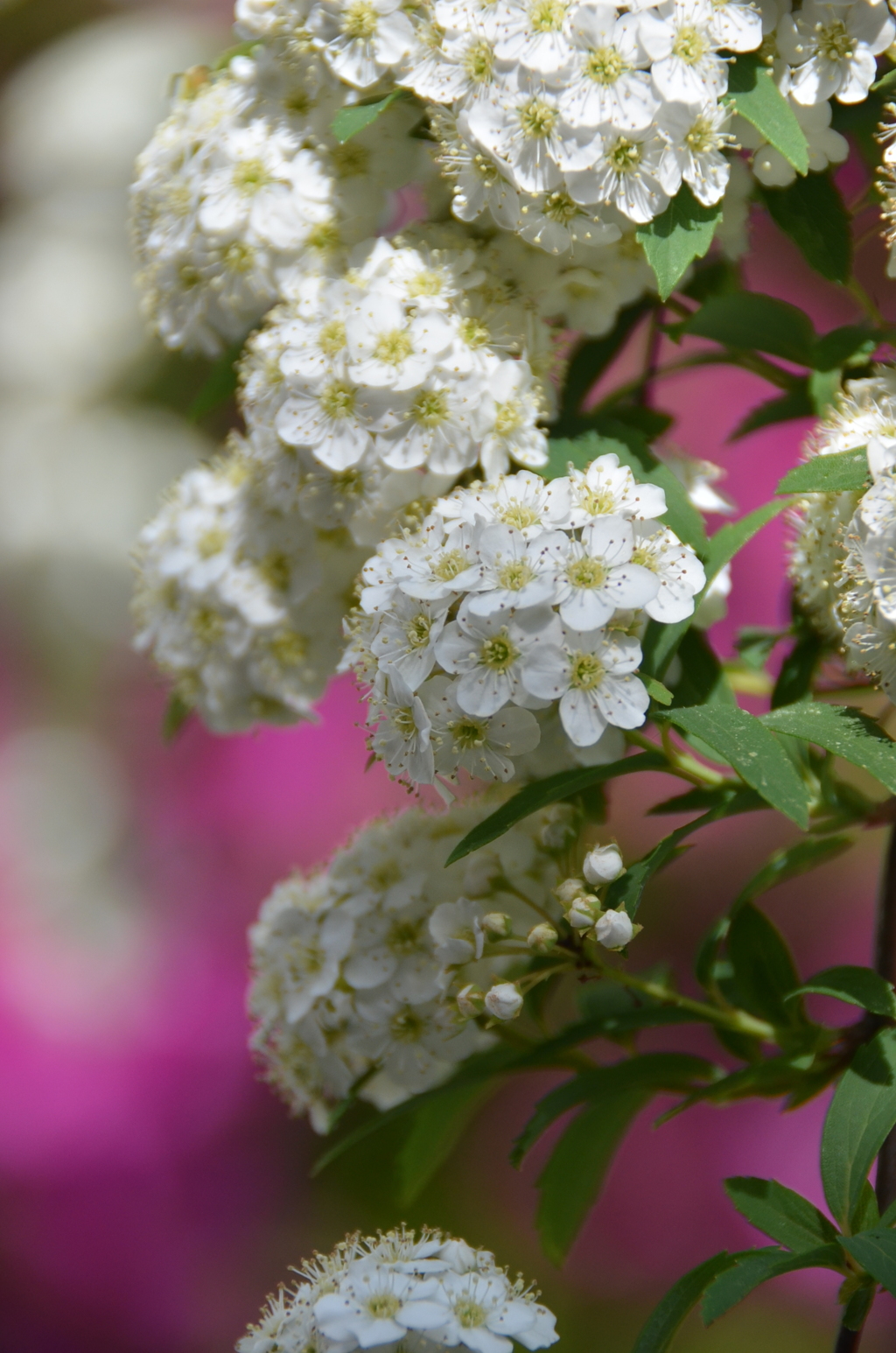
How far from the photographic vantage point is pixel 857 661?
79cm

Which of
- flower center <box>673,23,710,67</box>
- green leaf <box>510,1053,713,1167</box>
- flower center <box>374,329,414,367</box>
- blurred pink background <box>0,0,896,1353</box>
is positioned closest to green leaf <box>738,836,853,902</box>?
green leaf <box>510,1053,713,1167</box>

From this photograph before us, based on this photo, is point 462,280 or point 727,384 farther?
point 727,384

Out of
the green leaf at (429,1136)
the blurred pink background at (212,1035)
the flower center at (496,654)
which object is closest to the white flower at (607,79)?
the flower center at (496,654)

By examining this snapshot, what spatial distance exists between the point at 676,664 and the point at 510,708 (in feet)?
0.69

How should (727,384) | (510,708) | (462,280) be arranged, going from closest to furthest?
(510,708), (462,280), (727,384)

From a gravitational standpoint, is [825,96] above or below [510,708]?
above

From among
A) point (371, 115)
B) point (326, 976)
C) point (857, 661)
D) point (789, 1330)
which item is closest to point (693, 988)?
point (789, 1330)

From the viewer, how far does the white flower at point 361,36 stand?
0.86 m

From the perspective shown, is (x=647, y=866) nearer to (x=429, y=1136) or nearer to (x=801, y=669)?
(x=801, y=669)

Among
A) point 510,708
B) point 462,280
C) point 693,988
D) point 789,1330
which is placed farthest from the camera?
point 693,988

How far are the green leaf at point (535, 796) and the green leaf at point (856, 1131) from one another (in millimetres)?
250

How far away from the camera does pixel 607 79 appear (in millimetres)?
791

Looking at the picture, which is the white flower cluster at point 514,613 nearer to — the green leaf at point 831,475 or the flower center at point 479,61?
the green leaf at point 831,475

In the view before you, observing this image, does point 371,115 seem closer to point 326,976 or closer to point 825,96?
point 825,96
